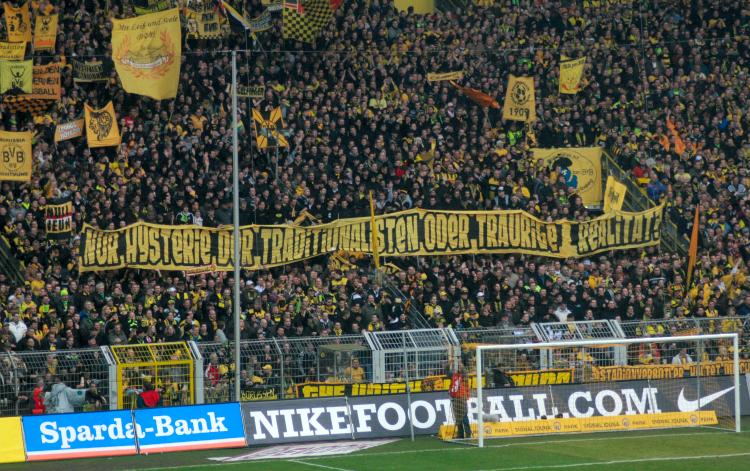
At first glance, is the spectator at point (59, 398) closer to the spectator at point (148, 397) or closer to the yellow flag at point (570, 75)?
the spectator at point (148, 397)

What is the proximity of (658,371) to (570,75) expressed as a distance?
13181 millimetres

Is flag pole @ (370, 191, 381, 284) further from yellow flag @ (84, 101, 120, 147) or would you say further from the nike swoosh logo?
the nike swoosh logo

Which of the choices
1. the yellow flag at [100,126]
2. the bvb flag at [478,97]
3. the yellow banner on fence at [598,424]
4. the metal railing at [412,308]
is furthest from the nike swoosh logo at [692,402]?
the yellow flag at [100,126]

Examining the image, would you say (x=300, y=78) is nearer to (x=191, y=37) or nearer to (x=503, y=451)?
(x=191, y=37)

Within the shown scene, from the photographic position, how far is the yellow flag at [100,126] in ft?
105

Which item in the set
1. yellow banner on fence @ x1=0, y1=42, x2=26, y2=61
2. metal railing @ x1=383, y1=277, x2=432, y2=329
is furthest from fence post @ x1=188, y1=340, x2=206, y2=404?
yellow banner on fence @ x1=0, y1=42, x2=26, y2=61

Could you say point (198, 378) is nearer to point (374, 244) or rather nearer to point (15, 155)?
point (374, 244)

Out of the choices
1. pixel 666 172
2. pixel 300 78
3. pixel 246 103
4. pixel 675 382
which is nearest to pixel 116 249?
pixel 246 103

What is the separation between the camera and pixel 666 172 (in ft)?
126

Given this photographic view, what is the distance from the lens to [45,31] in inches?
1305

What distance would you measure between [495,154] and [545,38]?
6.95m

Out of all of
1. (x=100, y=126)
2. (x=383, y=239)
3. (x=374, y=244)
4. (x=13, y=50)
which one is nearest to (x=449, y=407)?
(x=374, y=244)

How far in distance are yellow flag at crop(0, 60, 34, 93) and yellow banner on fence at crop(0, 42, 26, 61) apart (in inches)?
11.5

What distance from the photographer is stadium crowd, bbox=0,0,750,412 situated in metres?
29.5
